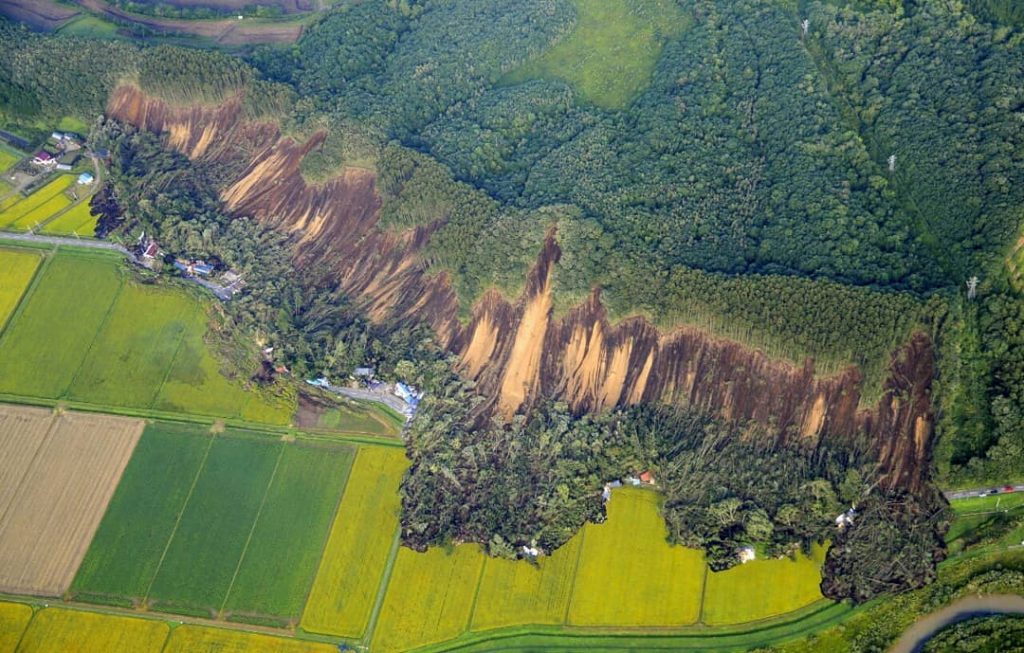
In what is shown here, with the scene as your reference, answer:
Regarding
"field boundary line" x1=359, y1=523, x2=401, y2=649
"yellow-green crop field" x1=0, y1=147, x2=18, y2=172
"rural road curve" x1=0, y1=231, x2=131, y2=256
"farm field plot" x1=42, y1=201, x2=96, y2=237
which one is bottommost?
"field boundary line" x1=359, y1=523, x2=401, y2=649

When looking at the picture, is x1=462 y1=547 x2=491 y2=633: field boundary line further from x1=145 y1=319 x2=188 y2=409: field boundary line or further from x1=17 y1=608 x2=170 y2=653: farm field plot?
x1=145 y1=319 x2=188 y2=409: field boundary line

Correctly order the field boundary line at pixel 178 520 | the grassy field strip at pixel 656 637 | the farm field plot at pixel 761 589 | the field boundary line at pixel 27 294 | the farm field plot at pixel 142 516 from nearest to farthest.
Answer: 1. the grassy field strip at pixel 656 637
2. the farm field plot at pixel 761 589
3. the field boundary line at pixel 178 520
4. the farm field plot at pixel 142 516
5. the field boundary line at pixel 27 294

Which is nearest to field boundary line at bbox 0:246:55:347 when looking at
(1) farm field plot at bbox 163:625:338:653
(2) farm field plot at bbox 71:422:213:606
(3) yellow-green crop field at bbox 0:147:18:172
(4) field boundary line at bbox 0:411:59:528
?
(4) field boundary line at bbox 0:411:59:528

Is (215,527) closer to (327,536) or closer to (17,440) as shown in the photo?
(327,536)


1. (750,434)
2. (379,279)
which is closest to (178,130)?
(379,279)

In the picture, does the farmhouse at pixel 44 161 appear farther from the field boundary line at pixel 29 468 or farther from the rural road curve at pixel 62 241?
the field boundary line at pixel 29 468

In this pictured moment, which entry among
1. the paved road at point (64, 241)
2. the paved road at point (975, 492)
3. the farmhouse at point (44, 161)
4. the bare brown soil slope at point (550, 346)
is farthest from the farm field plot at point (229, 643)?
the farmhouse at point (44, 161)

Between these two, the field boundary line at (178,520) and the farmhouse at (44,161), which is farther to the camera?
the farmhouse at (44,161)
